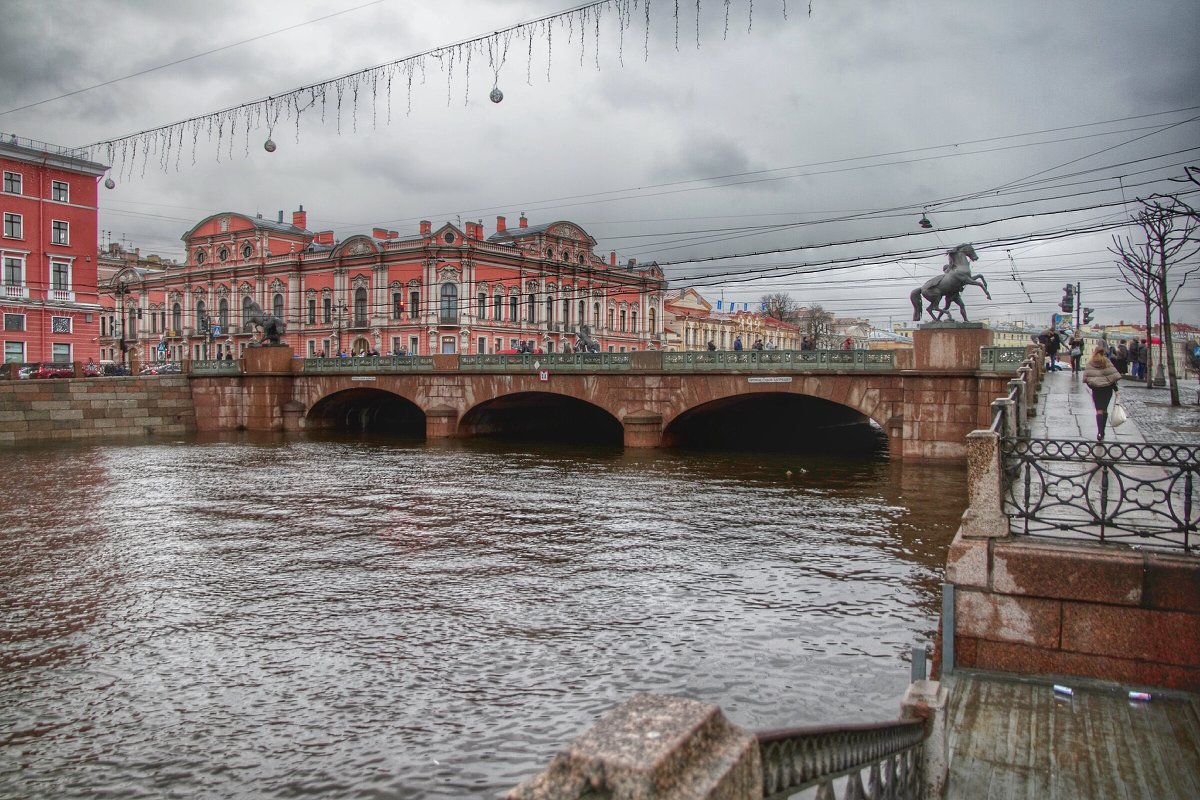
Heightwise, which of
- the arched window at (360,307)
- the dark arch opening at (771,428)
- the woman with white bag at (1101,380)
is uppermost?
the arched window at (360,307)

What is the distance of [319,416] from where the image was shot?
4003 centimetres

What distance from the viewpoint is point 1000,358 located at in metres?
23.6

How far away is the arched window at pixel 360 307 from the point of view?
196 feet

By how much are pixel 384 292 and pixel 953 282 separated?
42160 millimetres

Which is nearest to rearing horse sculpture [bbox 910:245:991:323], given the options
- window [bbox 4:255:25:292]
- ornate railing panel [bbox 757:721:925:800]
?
ornate railing panel [bbox 757:721:925:800]

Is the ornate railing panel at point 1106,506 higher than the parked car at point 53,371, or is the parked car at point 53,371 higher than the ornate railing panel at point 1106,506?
the parked car at point 53,371

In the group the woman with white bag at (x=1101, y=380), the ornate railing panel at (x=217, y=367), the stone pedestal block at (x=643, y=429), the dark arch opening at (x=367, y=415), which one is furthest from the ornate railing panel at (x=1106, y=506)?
the ornate railing panel at (x=217, y=367)

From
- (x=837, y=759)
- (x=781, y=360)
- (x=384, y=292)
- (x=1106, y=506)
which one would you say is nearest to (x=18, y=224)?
(x=384, y=292)

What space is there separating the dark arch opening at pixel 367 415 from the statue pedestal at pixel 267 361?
7.48 ft

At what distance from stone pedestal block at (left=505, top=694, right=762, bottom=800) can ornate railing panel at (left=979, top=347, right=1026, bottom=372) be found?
23.2m

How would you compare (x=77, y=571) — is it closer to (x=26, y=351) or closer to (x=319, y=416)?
(x=319, y=416)

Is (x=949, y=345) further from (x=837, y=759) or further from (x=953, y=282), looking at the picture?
(x=837, y=759)

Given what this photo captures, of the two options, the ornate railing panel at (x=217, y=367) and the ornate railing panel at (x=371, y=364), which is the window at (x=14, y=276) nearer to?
the ornate railing panel at (x=217, y=367)

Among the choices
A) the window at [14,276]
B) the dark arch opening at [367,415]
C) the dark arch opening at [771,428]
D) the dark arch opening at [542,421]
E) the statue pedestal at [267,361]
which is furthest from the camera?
the window at [14,276]
